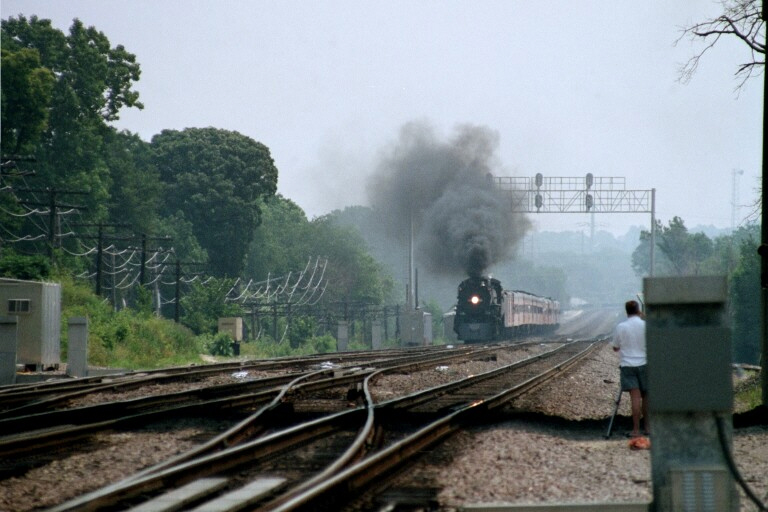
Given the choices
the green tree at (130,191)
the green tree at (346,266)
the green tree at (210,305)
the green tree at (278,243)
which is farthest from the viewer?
the green tree at (278,243)

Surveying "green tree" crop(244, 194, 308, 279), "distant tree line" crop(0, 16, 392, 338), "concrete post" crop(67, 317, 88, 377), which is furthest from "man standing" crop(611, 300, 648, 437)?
"green tree" crop(244, 194, 308, 279)

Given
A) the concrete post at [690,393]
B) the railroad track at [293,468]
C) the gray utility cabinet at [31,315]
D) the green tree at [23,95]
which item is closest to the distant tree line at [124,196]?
the green tree at [23,95]

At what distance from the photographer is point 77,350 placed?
23.9m

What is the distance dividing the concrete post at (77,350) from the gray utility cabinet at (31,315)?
1.17 metres

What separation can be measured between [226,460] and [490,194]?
49302 millimetres

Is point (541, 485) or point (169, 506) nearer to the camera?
point (169, 506)

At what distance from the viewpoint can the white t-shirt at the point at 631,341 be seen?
38.9 ft

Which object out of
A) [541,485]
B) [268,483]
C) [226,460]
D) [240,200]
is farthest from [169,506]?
[240,200]

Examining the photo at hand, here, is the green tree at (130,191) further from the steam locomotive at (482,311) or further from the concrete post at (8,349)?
the concrete post at (8,349)

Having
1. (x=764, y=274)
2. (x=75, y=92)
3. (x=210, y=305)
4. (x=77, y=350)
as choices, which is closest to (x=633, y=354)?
(x=764, y=274)

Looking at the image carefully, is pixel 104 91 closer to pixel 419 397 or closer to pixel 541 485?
pixel 419 397

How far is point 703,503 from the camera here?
6184 mm

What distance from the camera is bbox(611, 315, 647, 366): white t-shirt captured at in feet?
38.9

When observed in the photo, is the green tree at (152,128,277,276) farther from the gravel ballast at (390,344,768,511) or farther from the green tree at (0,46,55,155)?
the gravel ballast at (390,344,768,511)
